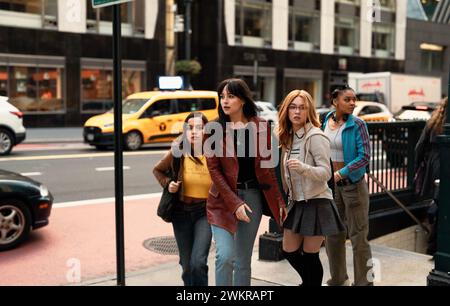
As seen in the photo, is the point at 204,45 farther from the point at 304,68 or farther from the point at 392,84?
the point at 392,84

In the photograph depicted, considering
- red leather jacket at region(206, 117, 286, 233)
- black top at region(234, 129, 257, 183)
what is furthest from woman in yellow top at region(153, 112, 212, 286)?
black top at region(234, 129, 257, 183)

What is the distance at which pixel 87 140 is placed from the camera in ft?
57.6

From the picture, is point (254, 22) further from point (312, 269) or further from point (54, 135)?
point (312, 269)

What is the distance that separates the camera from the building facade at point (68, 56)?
24625mm

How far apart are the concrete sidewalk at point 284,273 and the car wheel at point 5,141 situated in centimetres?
1082

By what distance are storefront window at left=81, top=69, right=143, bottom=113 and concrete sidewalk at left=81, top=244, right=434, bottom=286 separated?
22.6 m

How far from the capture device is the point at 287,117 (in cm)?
404

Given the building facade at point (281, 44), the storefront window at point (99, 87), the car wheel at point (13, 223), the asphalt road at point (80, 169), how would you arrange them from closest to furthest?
the car wheel at point (13, 223) < the asphalt road at point (80, 169) < the storefront window at point (99, 87) < the building facade at point (281, 44)

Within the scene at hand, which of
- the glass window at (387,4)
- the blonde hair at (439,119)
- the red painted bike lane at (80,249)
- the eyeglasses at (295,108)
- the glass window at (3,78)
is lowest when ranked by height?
the red painted bike lane at (80,249)

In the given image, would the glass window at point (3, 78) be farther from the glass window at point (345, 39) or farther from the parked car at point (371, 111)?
the glass window at point (345, 39)

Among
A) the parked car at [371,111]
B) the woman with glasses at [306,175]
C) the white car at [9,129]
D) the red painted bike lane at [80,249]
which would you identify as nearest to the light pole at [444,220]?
the woman with glasses at [306,175]

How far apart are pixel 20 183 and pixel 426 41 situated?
39926 millimetres

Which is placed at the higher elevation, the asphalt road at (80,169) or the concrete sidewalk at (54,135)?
the concrete sidewalk at (54,135)
